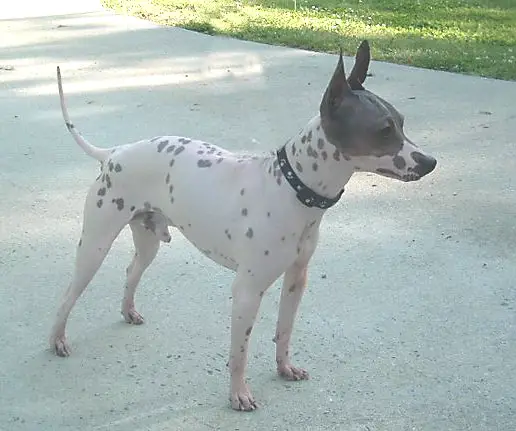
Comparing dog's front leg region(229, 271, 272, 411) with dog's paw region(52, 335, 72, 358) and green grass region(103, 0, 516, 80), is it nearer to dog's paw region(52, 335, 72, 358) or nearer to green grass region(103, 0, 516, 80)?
dog's paw region(52, 335, 72, 358)

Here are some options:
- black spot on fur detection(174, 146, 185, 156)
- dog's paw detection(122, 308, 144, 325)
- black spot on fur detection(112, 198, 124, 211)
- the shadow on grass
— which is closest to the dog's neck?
black spot on fur detection(174, 146, 185, 156)

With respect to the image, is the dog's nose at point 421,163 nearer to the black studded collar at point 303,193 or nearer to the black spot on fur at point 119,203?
the black studded collar at point 303,193

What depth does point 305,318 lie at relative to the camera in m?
3.63

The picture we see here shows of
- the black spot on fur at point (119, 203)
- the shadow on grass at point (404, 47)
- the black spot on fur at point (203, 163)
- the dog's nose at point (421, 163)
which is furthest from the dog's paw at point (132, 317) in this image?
the shadow on grass at point (404, 47)

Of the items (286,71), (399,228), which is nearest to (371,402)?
(399,228)

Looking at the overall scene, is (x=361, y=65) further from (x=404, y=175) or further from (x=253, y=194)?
(x=253, y=194)

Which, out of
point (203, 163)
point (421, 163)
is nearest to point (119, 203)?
point (203, 163)

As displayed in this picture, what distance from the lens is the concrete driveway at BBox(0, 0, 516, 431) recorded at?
3061 millimetres

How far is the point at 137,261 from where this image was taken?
11.4ft

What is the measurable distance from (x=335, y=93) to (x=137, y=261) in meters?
1.21

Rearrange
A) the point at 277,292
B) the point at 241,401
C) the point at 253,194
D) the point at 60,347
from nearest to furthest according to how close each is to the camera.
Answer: the point at 253,194, the point at 241,401, the point at 60,347, the point at 277,292

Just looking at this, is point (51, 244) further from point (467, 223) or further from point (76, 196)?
point (467, 223)

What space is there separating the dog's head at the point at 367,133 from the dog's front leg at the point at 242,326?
503 millimetres

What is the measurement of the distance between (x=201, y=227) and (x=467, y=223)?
1.94 meters
